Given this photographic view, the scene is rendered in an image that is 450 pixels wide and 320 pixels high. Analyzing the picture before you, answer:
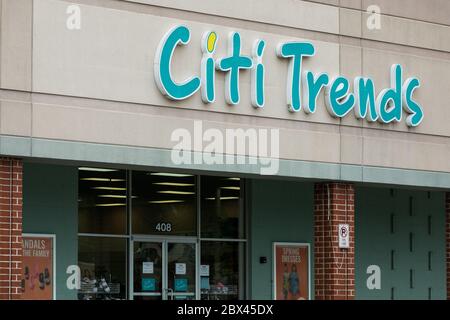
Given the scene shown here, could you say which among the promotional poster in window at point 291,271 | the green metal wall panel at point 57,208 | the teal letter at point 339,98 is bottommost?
the promotional poster in window at point 291,271

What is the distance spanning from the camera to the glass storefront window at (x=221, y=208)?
19.6 m

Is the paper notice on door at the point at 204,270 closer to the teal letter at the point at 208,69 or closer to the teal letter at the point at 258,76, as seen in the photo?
the teal letter at the point at 258,76

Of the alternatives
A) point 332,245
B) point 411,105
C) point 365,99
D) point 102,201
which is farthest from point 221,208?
point 411,105

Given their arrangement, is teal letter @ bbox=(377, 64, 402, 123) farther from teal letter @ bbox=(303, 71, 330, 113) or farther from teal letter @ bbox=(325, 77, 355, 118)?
teal letter @ bbox=(303, 71, 330, 113)

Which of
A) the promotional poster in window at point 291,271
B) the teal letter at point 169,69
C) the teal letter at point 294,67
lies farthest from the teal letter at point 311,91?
the promotional poster in window at point 291,271

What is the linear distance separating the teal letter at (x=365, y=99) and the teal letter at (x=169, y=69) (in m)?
3.71

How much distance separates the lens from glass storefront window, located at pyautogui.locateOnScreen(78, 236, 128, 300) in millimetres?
17766

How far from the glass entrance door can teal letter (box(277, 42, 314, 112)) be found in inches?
152

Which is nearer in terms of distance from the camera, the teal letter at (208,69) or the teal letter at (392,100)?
the teal letter at (208,69)

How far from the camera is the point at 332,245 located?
1808 cm

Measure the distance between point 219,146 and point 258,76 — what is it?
148 centimetres

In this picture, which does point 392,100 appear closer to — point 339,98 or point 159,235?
point 339,98
